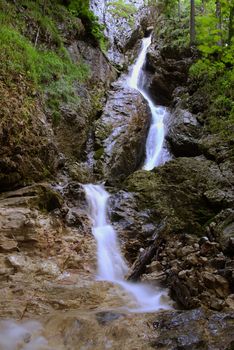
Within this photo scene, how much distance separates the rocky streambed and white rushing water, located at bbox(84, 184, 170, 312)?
0.19 meters

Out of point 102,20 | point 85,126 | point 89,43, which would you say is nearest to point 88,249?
point 85,126

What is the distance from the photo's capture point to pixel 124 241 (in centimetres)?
784

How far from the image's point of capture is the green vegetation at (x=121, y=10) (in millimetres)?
22719

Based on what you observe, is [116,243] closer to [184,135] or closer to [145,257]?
[145,257]

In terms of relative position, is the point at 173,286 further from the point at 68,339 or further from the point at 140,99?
the point at 140,99

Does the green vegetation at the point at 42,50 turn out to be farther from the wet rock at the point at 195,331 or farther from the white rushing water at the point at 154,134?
the wet rock at the point at 195,331

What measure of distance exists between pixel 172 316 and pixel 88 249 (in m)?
3.18

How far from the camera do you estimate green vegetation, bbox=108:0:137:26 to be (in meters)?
22.7

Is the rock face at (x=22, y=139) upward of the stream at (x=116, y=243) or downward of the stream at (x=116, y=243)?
upward

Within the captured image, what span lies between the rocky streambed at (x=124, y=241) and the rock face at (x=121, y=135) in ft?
0.17

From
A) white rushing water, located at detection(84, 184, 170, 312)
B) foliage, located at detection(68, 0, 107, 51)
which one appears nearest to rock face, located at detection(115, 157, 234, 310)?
white rushing water, located at detection(84, 184, 170, 312)

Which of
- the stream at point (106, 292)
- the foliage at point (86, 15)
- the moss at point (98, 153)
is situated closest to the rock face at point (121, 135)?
the moss at point (98, 153)

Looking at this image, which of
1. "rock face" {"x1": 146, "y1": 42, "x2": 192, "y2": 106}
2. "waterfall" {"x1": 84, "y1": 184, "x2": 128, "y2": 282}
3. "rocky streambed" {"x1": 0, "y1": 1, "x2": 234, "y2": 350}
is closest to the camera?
"rocky streambed" {"x1": 0, "y1": 1, "x2": 234, "y2": 350}

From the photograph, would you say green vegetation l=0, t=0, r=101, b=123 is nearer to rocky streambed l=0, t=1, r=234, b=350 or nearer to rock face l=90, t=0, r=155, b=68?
rocky streambed l=0, t=1, r=234, b=350
